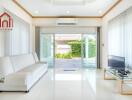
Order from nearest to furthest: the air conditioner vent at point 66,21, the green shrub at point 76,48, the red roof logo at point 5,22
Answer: the red roof logo at point 5,22, the air conditioner vent at point 66,21, the green shrub at point 76,48

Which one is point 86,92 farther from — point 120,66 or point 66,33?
point 66,33

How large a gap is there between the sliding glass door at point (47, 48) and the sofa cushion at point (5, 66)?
5.12 m

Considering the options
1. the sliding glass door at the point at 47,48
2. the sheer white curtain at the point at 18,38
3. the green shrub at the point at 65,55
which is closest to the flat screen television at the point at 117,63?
the sheer white curtain at the point at 18,38

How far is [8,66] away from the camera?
5465 mm

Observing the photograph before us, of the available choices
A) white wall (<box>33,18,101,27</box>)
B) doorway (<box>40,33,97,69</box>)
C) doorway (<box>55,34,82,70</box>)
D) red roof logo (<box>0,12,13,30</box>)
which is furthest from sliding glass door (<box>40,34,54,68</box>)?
red roof logo (<box>0,12,13,30</box>)

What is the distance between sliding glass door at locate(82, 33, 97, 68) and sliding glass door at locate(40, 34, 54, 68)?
5.66 feet

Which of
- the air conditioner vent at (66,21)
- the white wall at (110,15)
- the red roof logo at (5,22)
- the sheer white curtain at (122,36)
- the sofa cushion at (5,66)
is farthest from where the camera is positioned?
the air conditioner vent at (66,21)

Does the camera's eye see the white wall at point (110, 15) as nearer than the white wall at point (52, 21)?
Yes

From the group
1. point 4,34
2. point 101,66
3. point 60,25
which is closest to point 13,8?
point 4,34

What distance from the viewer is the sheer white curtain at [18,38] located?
21.2ft

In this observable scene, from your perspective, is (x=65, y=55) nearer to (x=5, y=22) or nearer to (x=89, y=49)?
(x=89, y=49)

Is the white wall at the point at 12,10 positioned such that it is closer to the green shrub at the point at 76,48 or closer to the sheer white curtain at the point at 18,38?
the sheer white curtain at the point at 18,38

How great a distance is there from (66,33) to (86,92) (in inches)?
236

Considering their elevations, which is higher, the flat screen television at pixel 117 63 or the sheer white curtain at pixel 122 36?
the sheer white curtain at pixel 122 36
